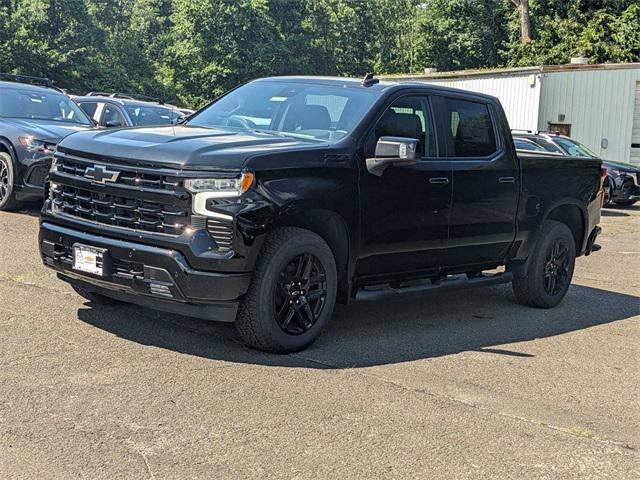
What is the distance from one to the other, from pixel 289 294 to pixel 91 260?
132 centimetres

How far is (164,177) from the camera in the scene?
5168mm

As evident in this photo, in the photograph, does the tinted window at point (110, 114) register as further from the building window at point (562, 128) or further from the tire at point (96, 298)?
the building window at point (562, 128)

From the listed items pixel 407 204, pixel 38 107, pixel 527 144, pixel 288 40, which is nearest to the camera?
pixel 407 204

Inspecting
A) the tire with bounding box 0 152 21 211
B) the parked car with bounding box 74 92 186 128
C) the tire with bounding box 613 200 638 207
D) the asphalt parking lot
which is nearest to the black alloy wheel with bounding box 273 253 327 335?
the asphalt parking lot

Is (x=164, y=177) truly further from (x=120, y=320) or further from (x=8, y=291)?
(x=8, y=291)

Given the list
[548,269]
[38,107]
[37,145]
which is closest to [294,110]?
[548,269]

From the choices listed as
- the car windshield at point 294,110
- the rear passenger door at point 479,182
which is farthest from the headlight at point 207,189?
the rear passenger door at point 479,182

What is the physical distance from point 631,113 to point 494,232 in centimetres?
1992

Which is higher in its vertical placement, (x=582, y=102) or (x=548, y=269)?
(x=582, y=102)

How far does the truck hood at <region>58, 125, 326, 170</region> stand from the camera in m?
5.17

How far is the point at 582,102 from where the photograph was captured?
2517cm

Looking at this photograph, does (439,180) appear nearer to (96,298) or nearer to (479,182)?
(479,182)

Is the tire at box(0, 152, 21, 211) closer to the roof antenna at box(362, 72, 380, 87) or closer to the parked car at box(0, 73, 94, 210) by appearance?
the parked car at box(0, 73, 94, 210)

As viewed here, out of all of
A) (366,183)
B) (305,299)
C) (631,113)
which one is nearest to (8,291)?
(305,299)
